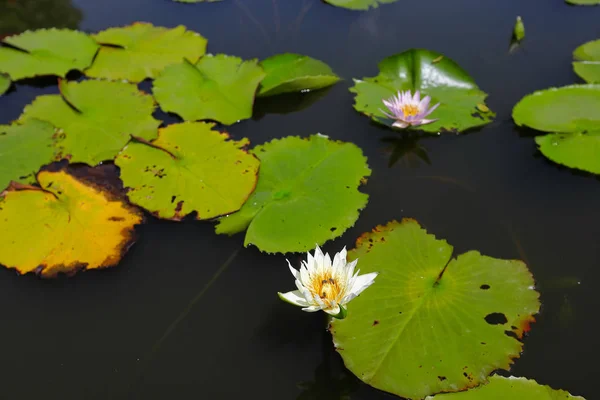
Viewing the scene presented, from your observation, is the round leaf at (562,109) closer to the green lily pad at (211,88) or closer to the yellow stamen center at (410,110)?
the yellow stamen center at (410,110)

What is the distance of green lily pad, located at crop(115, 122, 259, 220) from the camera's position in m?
2.62

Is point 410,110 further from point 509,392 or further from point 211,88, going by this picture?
point 509,392

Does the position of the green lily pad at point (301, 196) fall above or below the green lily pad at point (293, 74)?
below

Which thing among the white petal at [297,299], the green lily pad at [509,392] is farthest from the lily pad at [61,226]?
the green lily pad at [509,392]

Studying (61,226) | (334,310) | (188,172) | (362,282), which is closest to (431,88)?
(188,172)

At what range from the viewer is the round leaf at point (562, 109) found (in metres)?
2.89

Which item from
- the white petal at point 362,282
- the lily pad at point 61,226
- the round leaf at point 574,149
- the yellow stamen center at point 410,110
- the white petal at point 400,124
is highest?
the yellow stamen center at point 410,110

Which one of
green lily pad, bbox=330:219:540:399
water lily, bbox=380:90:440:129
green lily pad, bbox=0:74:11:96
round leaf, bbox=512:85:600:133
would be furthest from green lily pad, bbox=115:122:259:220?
round leaf, bbox=512:85:600:133

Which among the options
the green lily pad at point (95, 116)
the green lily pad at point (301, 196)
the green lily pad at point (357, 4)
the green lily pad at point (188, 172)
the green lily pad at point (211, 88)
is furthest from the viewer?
the green lily pad at point (357, 4)

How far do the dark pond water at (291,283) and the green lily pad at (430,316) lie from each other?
0.46 ft

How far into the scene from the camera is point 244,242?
2.47 metres

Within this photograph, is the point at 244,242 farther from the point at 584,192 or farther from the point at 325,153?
the point at 584,192

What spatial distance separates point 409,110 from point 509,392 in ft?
5.68

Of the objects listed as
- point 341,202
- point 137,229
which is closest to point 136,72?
point 137,229
